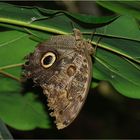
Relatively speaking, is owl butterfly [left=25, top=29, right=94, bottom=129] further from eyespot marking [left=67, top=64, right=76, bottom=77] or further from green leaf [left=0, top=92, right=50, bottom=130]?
green leaf [left=0, top=92, right=50, bottom=130]

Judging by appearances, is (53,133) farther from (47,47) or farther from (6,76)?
(47,47)

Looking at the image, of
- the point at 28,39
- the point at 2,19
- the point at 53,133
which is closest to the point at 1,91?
the point at 28,39

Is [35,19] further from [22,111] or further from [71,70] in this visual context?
[22,111]

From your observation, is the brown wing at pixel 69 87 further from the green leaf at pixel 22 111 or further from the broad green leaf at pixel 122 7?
the green leaf at pixel 22 111

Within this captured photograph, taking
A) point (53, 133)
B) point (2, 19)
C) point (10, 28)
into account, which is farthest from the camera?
point (53, 133)

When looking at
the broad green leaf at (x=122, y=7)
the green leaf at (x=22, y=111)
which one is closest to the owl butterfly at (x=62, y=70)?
the broad green leaf at (x=122, y=7)

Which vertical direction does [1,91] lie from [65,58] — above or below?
below

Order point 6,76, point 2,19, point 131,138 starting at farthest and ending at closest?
point 131,138 → point 6,76 → point 2,19

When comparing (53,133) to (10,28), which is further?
(53,133)
